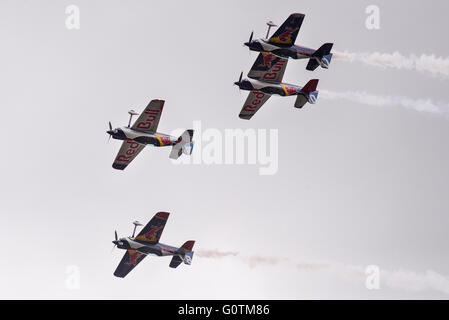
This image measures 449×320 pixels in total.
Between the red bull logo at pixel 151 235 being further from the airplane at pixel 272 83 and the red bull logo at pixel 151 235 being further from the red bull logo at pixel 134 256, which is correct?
the airplane at pixel 272 83

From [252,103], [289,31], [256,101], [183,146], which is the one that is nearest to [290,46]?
[289,31]

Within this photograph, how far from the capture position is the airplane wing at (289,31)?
3622 inches

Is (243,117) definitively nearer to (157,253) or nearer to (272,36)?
(272,36)

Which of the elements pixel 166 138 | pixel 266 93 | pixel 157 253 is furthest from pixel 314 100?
pixel 157 253

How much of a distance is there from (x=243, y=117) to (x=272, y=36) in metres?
10.5

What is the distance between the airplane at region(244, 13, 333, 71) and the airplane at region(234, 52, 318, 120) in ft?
9.32

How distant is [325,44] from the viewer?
92.6 meters

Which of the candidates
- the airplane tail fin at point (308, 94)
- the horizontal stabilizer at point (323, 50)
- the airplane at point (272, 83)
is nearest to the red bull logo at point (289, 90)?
the airplane at point (272, 83)

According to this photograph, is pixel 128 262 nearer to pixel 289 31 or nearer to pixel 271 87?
Answer: pixel 271 87

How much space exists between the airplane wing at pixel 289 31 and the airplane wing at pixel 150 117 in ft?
40.1

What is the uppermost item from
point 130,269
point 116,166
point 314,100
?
point 314,100

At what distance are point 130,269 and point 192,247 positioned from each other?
25.9ft

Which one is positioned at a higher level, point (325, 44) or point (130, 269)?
point (325, 44)

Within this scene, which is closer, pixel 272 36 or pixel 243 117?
pixel 272 36
